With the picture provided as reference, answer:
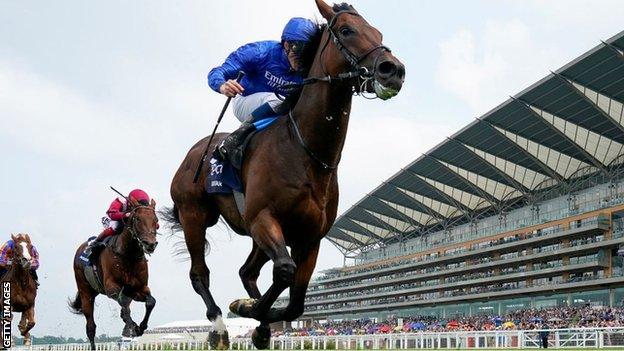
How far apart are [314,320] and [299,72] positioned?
104 m

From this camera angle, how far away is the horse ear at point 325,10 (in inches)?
213

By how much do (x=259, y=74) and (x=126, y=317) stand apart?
23.5ft

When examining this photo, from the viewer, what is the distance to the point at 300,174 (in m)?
5.28

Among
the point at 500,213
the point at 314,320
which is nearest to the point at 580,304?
the point at 500,213

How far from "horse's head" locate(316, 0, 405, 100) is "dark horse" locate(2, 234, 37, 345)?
10369mm

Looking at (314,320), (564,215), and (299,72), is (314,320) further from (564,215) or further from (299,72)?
(299,72)

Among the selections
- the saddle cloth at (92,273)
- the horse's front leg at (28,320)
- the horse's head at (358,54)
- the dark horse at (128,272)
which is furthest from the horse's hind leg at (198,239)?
the horse's front leg at (28,320)

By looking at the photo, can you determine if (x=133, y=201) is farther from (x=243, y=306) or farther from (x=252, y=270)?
(x=243, y=306)

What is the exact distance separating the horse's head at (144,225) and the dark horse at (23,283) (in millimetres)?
3336

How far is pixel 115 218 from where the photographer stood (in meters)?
12.8

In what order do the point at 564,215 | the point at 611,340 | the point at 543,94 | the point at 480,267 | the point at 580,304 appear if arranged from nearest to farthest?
the point at 611,340 → the point at 543,94 → the point at 580,304 → the point at 564,215 → the point at 480,267

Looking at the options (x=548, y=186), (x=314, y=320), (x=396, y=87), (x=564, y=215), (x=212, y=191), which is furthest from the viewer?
(x=314, y=320)

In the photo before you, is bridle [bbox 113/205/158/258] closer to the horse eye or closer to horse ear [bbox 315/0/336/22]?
horse ear [bbox 315/0/336/22]

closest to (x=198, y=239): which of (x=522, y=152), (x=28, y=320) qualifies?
(x=28, y=320)
